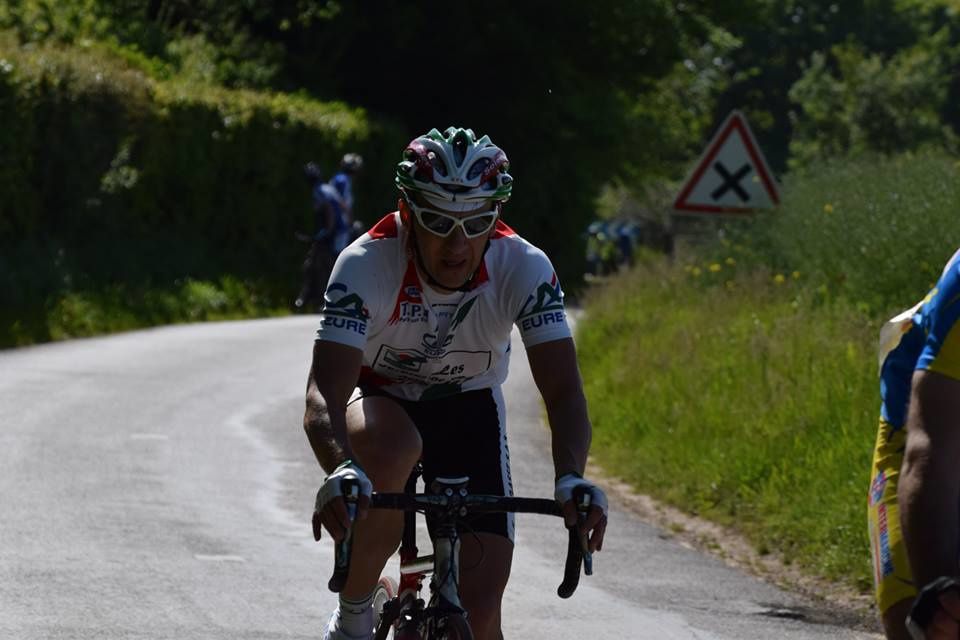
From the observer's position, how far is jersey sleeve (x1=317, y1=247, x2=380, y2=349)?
5.24m

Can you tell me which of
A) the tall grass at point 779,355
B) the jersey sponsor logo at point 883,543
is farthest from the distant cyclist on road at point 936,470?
the tall grass at point 779,355

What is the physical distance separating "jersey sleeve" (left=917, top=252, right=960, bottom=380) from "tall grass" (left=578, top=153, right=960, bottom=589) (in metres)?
5.56

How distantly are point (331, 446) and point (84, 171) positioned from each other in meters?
17.3

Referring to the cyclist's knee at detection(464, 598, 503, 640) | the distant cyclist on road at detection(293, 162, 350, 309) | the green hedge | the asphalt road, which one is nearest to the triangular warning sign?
the asphalt road

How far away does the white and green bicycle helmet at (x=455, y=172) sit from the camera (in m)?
5.17

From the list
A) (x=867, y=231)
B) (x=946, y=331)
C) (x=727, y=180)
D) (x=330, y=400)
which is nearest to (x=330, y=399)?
(x=330, y=400)

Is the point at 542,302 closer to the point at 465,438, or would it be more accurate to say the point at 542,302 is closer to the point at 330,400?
the point at 465,438

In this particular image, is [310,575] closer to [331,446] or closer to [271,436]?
[331,446]

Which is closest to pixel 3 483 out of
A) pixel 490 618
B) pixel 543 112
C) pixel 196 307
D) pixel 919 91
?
pixel 490 618

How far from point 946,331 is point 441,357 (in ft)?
6.92

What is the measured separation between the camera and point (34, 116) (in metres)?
20.5

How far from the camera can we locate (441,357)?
5621mm

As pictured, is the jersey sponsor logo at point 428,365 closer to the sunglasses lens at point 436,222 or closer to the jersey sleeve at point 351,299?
the jersey sleeve at point 351,299

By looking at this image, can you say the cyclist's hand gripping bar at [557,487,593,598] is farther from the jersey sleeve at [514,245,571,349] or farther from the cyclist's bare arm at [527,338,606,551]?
the jersey sleeve at [514,245,571,349]
